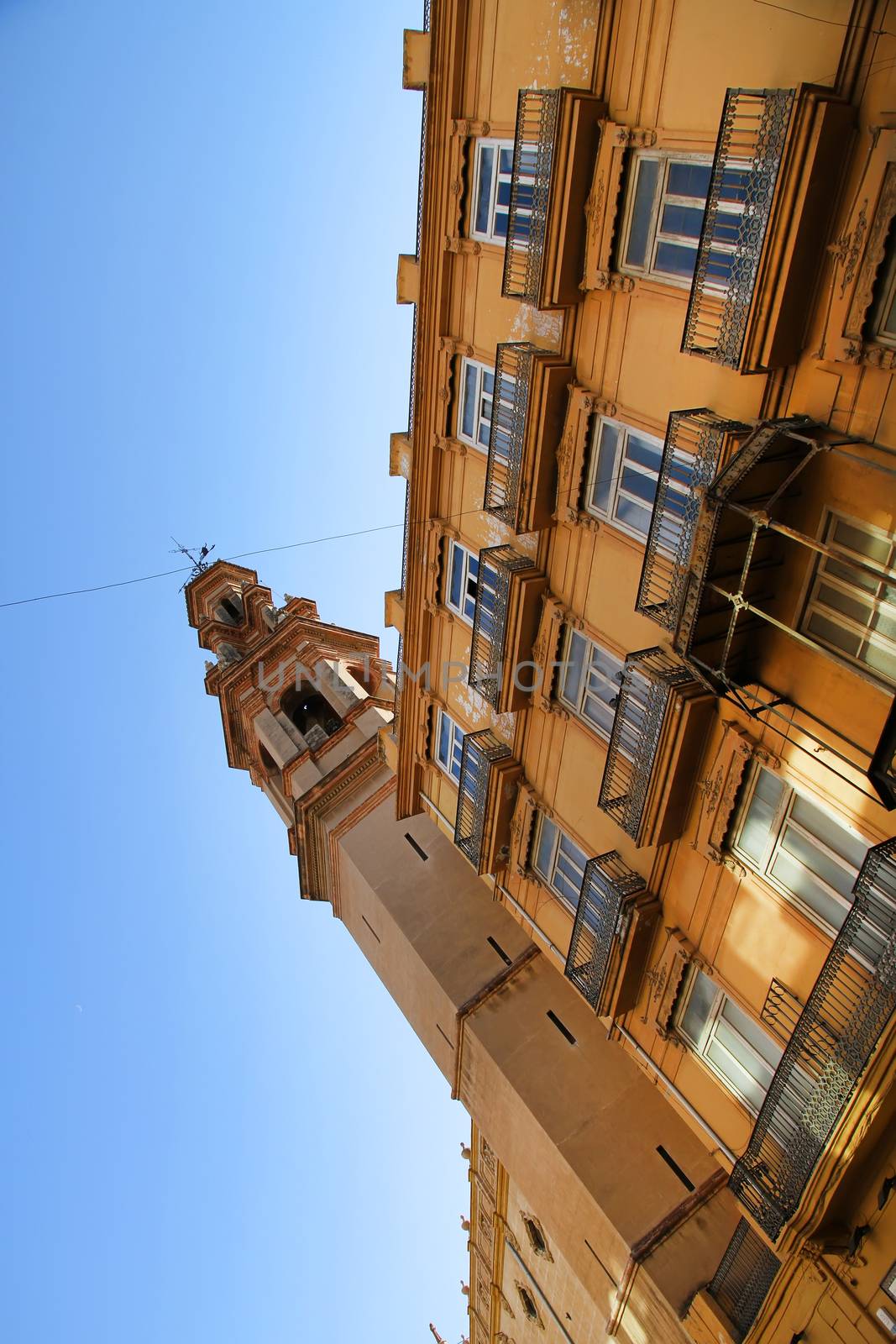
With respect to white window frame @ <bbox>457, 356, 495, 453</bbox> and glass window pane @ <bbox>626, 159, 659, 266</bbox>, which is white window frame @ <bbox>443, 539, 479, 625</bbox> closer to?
white window frame @ <bbox>457, 356, 495, 453</bbox>

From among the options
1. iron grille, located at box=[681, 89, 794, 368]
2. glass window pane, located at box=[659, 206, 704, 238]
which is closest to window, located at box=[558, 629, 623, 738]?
iron grille, located at box=[681, 89, 794, 368]

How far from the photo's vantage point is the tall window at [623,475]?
896 cm

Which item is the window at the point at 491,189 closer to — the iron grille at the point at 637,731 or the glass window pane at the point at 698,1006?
the iron grille at the point at 637,731

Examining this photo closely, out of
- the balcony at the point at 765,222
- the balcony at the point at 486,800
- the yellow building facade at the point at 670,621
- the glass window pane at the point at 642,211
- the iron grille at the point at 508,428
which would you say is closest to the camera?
the balcony at the point at 765,222

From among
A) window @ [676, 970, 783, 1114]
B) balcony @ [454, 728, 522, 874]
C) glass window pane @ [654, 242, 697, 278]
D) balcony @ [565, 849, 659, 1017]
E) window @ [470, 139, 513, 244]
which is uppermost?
window @ [470, 139, 513, 244]

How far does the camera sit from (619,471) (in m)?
9.45

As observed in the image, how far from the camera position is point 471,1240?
23156 millimetres

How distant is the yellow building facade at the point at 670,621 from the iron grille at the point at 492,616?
5cm

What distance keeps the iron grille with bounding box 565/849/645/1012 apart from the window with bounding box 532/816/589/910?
26.9 inches

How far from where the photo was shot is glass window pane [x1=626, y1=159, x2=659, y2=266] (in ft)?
26.7

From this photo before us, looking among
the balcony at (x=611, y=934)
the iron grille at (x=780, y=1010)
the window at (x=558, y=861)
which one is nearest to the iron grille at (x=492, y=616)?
the window at (x=558, y=861)

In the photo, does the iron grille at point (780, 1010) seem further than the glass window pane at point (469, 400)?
No

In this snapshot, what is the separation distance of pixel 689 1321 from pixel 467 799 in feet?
23.6

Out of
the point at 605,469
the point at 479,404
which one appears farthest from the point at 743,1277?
the point at 479,404
